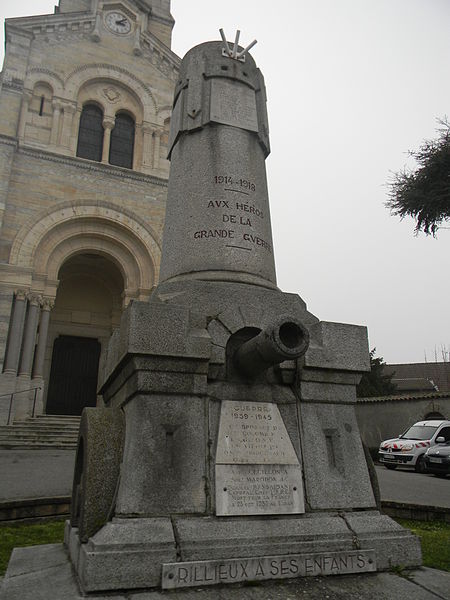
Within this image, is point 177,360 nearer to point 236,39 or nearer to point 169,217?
point 169,217

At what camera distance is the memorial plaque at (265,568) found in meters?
3.11

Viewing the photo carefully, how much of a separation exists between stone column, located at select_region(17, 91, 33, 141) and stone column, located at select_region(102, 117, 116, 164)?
3.06 metres

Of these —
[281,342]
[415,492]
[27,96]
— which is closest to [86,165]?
[27,96]

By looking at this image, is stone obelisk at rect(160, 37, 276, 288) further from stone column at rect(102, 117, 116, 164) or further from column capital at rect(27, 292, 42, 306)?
stone column at rect(102, 117, 116, 164)

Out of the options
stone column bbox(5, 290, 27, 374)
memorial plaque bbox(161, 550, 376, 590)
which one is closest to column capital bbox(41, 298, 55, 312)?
stone column bbox(5, 290, 27, 374)

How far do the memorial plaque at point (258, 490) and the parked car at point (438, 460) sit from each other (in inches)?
497

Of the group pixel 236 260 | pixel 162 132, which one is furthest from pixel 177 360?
pixel 162 132

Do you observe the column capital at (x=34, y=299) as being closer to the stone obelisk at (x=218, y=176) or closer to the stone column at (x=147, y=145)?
the stone column at (x=147, y=145)

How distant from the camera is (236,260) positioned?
4984mm

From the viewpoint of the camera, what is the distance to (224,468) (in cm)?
368

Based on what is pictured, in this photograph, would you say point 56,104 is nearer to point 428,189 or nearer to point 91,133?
point 91,133

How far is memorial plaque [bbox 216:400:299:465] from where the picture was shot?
3.78m

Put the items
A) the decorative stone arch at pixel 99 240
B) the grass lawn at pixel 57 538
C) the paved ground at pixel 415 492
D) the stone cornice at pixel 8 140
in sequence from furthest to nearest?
the stone cornice at pixel 8 140, the decorative stone arch at pixel 99 240, the paved ground at pixel 415 492, the grass lawn at pixel 57 538

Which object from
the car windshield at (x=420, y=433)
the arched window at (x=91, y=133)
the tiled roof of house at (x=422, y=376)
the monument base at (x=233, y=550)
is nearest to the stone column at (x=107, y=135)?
the arched window at (x=91, y=133)
